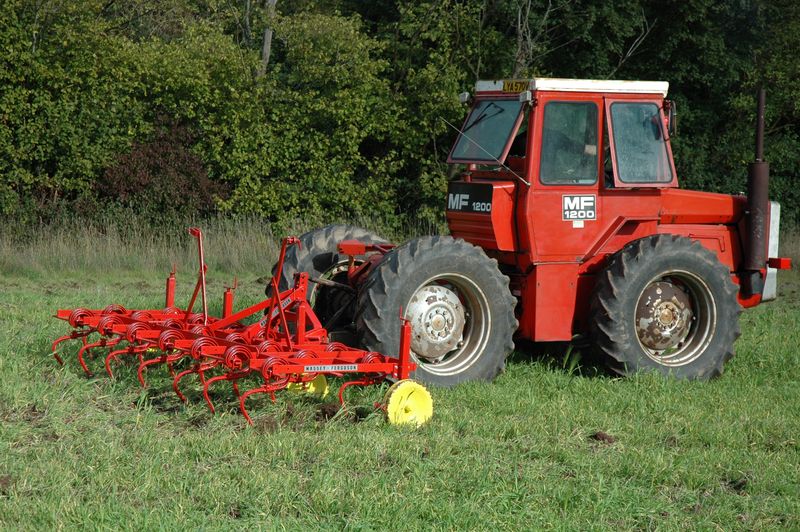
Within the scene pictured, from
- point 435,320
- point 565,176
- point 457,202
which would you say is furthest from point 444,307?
point 565,176

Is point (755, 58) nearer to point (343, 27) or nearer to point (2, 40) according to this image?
point (343, 27)

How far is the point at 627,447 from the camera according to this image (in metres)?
6.74

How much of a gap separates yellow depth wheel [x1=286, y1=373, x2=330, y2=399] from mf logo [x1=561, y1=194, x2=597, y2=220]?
7.88 ft

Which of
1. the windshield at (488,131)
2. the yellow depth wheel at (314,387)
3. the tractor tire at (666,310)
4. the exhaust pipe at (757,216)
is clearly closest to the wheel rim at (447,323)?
the yellow depth wheel at (314,387)

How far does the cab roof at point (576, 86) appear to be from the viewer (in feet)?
28.5

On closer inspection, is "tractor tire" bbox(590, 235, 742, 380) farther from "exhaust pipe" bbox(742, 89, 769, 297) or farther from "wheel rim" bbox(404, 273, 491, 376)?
"wheel rim" bbox(404, 273, 491, 376)

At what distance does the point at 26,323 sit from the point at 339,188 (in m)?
8.80

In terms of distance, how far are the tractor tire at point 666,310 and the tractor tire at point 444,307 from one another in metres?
0.80

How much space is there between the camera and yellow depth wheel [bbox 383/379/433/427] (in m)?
6.98

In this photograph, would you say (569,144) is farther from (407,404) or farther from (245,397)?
(245,397)

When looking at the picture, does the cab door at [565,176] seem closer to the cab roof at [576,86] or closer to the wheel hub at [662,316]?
the cab roof at [576,86]

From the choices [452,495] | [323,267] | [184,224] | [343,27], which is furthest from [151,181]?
[452,495]

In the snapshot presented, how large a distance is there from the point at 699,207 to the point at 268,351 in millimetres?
4187

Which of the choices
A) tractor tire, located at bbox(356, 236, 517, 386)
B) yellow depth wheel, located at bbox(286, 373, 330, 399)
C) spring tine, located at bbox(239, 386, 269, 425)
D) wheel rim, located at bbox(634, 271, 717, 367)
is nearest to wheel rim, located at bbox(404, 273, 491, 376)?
tractor tire, located at bbox(356, 236, 517, 386)
